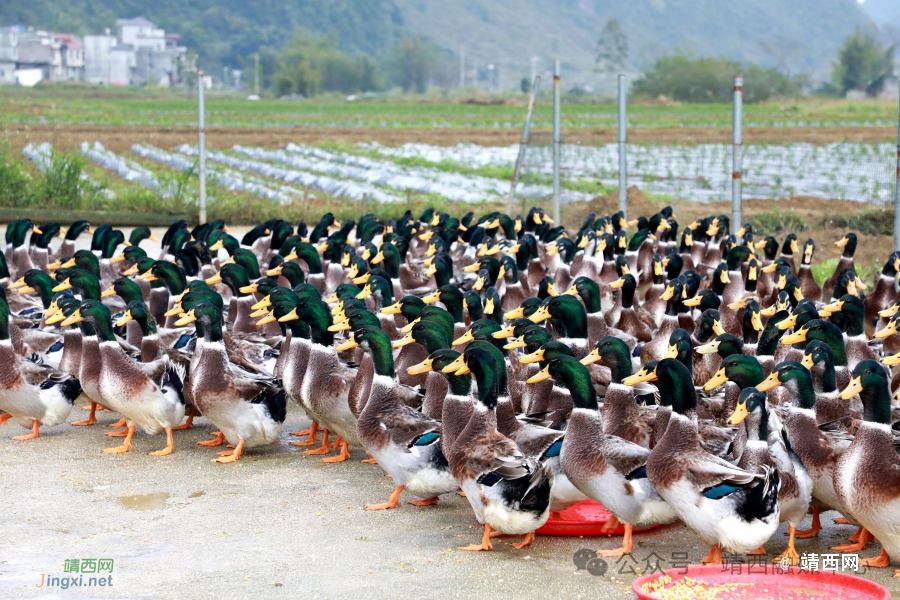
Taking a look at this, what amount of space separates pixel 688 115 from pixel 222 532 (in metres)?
→ 54.6

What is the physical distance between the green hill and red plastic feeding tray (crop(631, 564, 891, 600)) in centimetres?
12931

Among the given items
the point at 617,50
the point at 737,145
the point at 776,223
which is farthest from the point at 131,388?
the point at 617,50

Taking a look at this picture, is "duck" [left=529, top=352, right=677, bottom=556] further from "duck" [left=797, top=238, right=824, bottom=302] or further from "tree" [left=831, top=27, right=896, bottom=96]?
"tree" [left=831, top=27, right=896, bottom=96]

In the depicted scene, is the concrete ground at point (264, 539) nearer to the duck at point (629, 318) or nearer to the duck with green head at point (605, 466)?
the duck with green head at point (605, 466)

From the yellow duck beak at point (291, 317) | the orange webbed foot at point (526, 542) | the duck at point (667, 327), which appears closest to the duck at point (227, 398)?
the yellow duck beak at point (291, 317)

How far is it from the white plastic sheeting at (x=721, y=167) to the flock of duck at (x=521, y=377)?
840 cm

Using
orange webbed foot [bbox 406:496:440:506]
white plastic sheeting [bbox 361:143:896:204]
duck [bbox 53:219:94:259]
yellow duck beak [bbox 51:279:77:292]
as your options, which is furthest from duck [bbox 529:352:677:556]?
white plastic sheeting [bbox 361:143:896:204]

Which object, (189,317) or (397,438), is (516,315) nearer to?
(397,438)

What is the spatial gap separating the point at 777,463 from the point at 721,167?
22.3 meters

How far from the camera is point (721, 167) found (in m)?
26.5

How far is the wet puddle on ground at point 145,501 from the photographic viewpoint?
598cm

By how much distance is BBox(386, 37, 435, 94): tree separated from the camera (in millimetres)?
128125

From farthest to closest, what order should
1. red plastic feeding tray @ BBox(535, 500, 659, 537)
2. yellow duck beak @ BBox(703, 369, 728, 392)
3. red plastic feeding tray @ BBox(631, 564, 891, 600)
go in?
red plastic feeding tray @ BBox(535, 500, 659, 537) < yellow duck beak @ BBox(703, 369, 728, 392) < red plastic feeding tray @ BBox(631, 564, 891, 600)

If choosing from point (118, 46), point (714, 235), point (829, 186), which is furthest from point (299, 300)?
point (118, 46)
